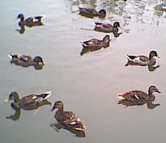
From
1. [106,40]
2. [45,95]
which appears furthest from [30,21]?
[45,95]

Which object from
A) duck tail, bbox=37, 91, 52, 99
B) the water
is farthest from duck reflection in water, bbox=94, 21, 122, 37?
duck tail, bbox=37, 91, 52, 99

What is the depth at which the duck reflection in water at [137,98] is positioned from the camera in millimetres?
8031

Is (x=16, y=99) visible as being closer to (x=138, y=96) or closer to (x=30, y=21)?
(x=138, y=96)

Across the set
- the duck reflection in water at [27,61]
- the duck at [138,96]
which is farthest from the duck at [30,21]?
the duck at [138,96]

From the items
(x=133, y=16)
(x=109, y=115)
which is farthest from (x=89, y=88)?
(x=133, y=16)

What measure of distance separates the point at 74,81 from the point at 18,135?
82.6 inches

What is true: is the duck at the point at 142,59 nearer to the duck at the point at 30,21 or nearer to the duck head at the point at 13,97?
the duck head at the point at 13,97

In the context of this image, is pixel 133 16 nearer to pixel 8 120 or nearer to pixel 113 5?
pixel 113 5

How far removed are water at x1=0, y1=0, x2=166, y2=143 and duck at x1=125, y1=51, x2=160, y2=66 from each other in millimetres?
A: 154

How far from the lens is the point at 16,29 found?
11.3m

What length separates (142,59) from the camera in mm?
9672

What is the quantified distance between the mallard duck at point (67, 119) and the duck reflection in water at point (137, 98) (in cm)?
120

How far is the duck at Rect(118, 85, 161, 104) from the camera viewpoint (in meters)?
8.04

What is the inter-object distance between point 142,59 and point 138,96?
1.79 metres
